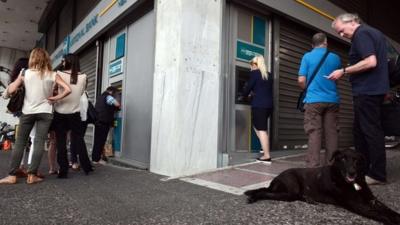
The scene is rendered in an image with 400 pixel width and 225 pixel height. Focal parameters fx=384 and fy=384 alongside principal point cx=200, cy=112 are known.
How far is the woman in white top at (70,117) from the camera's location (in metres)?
5.47

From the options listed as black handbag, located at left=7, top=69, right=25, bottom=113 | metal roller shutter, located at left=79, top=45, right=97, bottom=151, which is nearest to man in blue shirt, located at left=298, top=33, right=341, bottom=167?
black handbag, located at left=7, top=69, right=25, bottom=113

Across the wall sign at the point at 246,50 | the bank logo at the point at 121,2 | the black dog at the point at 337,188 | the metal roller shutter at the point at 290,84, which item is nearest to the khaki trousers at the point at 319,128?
the black dog at the point at 337,188

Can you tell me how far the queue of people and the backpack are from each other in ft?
13.2

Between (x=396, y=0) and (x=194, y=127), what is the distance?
12074mm

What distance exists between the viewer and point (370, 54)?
13.2ft

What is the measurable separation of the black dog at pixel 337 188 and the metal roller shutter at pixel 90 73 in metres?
7.73

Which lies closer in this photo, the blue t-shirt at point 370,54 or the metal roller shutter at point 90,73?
the blue t-shirt at point 370,54

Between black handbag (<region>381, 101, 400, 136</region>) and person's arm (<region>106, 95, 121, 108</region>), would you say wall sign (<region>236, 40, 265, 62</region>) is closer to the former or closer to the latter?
person's arm (<region>106, 95, 121, 108</region>)

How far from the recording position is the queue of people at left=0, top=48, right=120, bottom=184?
4988 millimetres

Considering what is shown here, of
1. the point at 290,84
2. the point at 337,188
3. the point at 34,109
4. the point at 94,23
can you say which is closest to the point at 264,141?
the point at 290,84

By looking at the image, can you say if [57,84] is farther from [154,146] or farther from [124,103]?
[124,103]

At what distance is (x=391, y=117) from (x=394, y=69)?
21.2 inches

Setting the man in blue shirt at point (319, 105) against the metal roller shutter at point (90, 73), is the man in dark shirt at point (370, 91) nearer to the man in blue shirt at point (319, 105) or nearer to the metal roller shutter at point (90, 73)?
the man in blue shirt at point (319, 105)

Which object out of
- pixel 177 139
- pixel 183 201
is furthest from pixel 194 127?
pixel 183 201
